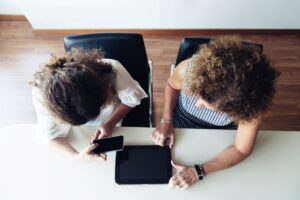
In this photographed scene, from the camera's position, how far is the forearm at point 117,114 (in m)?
1.06

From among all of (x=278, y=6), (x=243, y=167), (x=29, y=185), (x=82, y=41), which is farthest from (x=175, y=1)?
(x=29, y=185)

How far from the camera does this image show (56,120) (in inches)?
34.4

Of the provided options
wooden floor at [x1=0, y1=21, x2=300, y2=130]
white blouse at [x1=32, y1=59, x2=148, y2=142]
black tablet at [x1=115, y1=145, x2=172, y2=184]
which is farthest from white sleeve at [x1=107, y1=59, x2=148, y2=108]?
wooden floor at [x1=0, y1=21, x2=300, y2=130]

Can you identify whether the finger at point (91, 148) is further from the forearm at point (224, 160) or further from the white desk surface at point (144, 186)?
the forearm at point (224, 160)

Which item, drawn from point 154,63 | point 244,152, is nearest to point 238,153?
point 244,152

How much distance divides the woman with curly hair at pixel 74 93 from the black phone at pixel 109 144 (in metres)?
0.02

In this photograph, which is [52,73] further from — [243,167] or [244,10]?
[244,10]

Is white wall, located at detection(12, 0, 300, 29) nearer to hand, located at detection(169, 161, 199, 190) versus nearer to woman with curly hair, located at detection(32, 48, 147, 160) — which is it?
A: woman with curly hair, located at detection(32, 48, 147, 160)

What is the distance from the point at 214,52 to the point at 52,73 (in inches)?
18.6

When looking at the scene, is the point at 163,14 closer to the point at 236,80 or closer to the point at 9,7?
the point at 9,7

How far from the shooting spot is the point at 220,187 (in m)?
0.90

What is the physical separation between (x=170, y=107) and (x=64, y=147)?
1.46 ft

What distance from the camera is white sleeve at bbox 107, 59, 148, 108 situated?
1048mm

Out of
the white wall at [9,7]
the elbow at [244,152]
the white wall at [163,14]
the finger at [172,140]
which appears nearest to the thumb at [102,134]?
the finger at [172,140]
